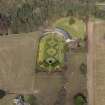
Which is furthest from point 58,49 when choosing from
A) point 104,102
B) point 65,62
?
point 104,102

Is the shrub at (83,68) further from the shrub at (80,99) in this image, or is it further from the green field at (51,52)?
the shrub at (80,99)

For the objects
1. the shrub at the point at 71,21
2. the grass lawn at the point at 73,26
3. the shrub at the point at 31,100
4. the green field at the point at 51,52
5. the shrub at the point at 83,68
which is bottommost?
the shrub at the point at 31,100

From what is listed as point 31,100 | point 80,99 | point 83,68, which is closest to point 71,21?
point 83,68

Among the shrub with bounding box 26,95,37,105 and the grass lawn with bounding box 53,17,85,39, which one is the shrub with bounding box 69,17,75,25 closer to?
the grass lawn with bounding box 53,17,85,39

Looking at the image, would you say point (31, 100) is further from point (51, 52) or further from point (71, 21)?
point (71, 21)

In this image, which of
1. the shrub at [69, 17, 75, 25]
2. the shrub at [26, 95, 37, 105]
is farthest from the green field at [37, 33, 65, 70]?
the shrub at [26, 95, 37, 105]

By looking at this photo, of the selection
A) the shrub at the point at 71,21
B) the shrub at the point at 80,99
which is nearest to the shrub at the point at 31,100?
the shrub at the point at 80,99
